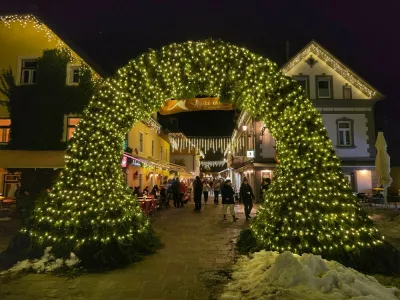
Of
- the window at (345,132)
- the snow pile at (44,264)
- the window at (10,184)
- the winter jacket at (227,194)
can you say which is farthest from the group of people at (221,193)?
the window at (345,132)

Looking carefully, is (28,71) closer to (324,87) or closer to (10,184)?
(10,184)

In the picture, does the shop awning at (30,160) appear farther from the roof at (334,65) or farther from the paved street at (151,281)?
the roof at (334,65)

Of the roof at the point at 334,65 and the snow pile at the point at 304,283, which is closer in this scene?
the snow pile at the point at 304,283

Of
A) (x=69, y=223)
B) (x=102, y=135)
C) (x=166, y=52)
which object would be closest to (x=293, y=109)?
(x=166, y=52)

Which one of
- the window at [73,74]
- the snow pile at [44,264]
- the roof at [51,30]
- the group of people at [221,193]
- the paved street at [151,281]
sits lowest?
the paved street at [151,281]

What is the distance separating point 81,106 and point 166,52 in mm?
10668

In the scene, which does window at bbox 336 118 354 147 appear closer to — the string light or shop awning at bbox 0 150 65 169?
the string light

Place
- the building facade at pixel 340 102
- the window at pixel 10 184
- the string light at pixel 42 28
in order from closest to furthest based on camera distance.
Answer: the window at pixel 10 184, the string light at pixel 42 28, the building facade at pixel 340 102

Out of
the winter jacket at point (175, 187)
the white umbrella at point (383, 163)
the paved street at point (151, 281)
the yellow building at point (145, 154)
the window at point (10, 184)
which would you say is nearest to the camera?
the paved street at point (151, 281)

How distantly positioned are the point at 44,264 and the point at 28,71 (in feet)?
45.7

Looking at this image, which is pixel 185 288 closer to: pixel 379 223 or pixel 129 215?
pixel 129 215

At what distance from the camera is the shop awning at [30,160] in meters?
12.6

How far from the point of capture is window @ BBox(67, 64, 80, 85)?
16.4 meters

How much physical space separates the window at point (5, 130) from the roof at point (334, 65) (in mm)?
16958
